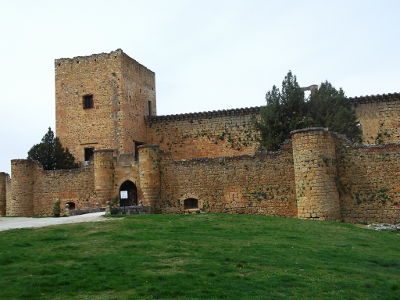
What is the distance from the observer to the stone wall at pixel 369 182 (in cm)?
2241

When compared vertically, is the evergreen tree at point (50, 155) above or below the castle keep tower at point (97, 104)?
below

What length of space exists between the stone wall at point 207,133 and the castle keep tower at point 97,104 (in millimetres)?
1673

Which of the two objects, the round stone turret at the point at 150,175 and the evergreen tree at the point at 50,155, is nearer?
the round stone turret at the point at 150,175

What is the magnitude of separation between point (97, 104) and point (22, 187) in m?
7.16

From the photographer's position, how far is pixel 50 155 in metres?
33.7

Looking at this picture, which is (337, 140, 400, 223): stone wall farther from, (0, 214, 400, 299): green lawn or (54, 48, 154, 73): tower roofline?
(54, 48, 154, 73): tower roofline

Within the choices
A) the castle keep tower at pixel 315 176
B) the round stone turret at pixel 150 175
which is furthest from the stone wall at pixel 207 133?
the castle keep tower at pixel 315 176

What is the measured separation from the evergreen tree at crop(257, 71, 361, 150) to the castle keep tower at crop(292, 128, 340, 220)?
6186 millimetres

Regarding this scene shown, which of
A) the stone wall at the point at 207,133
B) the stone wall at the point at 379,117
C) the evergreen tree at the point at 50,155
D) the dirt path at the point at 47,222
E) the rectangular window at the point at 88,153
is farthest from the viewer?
the rectangular window at the point at 88,153

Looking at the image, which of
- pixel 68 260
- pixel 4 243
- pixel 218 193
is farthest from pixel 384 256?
pixel 218 193

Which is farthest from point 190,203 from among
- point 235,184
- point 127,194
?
point 127,194

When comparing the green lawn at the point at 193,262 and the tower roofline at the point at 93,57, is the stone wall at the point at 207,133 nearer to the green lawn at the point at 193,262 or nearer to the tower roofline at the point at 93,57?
the tower roofline at the point at 93,57

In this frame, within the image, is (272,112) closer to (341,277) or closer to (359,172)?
(359,172)

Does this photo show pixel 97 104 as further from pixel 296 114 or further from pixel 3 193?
pixel 296 114
